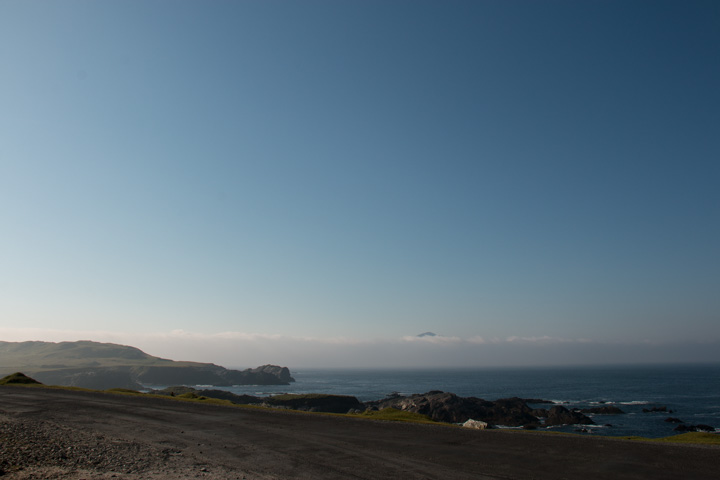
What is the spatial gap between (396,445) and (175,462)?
27.5 ft

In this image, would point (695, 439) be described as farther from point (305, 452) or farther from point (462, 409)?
point (462, 409)

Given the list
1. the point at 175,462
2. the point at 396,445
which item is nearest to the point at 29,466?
the point at 175,462

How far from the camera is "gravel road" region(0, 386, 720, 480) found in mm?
12219

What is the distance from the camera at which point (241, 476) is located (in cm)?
1164

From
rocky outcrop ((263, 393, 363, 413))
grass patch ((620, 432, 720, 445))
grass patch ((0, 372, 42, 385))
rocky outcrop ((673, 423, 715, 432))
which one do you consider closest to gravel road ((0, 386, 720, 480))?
grass patch ((620, 432, 720, 445))

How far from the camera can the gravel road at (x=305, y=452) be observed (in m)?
12.2

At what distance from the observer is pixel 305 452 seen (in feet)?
49.7

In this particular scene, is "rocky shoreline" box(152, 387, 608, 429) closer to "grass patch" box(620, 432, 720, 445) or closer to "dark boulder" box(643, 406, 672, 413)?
"dark boulder" box(643, 406, 672, 413)

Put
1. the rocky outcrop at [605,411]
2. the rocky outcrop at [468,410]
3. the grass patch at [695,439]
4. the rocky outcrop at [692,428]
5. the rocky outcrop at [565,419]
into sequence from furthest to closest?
1. the rocky outcrop at [605,411]
2. the rocky outcrop at [468,410]
3. the rocky outcrop at [565,419]
4. the rocky outcrop at [692,428]
5. the grass patch at [695,439]

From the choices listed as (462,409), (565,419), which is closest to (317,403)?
(462,409)

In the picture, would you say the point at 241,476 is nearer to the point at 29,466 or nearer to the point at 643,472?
the point at 29,466

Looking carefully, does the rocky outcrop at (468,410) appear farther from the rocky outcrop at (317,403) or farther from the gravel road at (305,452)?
the gravel road at (305,452)

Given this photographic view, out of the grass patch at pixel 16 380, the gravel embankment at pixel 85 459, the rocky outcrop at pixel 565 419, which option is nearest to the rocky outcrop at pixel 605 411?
the rocky outcrop at pixel 565 419

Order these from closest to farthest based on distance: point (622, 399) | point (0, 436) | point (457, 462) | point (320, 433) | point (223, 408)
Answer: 1. point (457, 462)
2. point (0, 436)
3. point (320, 433)
4. point (223, 408)
5. point (622, 399)
